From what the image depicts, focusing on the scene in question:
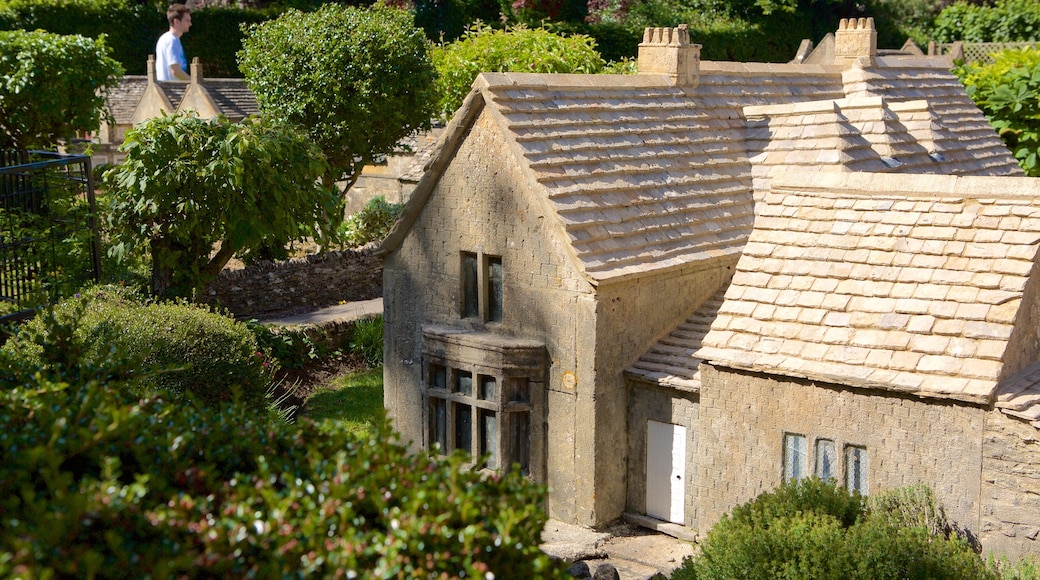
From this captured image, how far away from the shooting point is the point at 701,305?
15.1 meters

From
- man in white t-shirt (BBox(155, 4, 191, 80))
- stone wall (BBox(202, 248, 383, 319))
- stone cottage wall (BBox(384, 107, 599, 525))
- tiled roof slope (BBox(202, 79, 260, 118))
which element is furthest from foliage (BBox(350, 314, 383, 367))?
man in white t-shirt (BBox(155, 4, 191, 80))

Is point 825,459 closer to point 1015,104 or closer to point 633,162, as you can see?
point 633,162

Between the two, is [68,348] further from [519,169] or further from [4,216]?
[4,216]

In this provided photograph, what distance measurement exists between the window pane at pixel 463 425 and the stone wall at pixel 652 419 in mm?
2206

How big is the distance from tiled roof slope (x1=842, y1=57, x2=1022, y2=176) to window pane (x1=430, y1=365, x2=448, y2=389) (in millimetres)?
10187

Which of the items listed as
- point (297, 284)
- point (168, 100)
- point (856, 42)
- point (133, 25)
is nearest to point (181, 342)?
point (297, 284)

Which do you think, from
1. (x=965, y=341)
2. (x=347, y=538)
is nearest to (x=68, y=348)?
(x=347, y=538)

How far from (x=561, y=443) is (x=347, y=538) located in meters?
8.42

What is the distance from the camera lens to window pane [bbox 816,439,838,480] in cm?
1219

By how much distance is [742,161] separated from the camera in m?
16.9

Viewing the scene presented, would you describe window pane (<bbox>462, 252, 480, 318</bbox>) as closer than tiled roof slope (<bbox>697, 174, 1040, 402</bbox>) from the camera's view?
No

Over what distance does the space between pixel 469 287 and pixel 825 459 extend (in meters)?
5.27

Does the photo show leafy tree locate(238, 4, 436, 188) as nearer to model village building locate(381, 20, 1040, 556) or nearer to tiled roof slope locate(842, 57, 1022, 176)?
model village building locate(381, 20, 1040, 556)

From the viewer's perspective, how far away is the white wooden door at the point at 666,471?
13742mm
